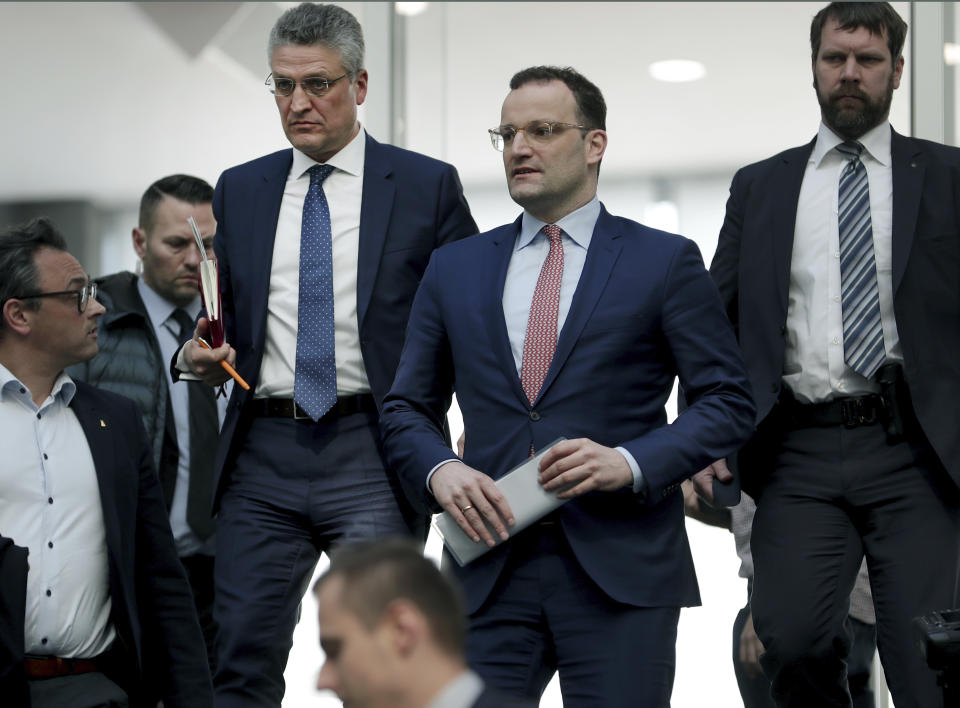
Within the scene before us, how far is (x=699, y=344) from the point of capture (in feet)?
10.4

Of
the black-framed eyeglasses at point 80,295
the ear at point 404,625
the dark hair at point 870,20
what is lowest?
the ear at point 404,625

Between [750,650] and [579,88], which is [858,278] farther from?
[750,650]

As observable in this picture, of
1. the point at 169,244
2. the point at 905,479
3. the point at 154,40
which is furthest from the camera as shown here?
A: the point at 154,40

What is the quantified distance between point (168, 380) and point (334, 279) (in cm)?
134

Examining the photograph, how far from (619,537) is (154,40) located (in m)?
3.97

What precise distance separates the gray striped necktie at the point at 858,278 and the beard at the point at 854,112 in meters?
0.05

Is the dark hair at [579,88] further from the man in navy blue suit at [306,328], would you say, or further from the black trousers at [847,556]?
the black trousers at [847,556]

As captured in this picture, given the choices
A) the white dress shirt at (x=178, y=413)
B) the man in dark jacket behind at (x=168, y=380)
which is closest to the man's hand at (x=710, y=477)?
the white dress shirt at (x=178, y=413)

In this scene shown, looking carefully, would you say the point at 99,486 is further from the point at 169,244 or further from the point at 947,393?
the point at 947,393

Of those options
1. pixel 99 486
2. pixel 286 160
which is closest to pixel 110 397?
pixel 99 486

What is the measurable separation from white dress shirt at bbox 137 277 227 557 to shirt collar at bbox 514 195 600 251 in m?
1.52

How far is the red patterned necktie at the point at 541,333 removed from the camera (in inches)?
125

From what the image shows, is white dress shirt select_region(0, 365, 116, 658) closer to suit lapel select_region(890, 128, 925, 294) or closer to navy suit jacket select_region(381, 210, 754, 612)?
navy suit jacket select_region(381, 210, 754, 612)

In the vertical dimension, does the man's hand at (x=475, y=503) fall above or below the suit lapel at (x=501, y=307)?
below
